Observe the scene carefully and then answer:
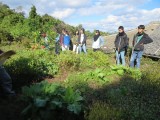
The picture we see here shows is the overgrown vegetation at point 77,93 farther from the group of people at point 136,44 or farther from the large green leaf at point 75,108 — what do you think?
the group of people at point 136,44

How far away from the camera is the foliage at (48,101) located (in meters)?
5.09

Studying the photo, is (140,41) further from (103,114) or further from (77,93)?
(103,114)

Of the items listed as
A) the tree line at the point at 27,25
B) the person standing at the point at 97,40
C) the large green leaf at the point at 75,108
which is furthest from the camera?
the tree line at the point at 27,25

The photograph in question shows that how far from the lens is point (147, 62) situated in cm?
1319

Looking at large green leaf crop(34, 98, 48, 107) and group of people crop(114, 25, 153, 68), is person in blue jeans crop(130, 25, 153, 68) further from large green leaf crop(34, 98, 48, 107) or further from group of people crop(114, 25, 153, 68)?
large green leaf crop(34, 98, 48, 107)

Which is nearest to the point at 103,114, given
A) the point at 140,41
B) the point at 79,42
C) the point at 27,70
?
the point at 27,70

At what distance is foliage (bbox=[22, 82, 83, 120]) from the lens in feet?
16.7

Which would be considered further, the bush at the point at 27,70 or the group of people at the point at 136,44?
the group of people at the point at 136,44

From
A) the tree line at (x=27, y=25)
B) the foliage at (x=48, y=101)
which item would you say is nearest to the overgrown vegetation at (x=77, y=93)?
the foliage at (x=48, y=101)

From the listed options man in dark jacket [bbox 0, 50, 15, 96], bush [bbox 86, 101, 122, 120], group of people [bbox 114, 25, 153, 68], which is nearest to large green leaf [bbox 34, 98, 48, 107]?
bush [bbox 86, 101, 122, 120]

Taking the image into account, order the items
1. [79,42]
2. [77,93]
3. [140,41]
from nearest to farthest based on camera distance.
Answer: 1. [77,93]
2. [140,41]
3. [79,42]

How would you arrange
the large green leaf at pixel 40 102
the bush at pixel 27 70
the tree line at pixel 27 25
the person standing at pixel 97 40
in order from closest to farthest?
1. the large green leaf at pixel 40 102
2. the bush at pixel 27 70
3. the person standing at pixel 97 40
4. the tree line at pixel 27 25

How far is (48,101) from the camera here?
5.18 metres

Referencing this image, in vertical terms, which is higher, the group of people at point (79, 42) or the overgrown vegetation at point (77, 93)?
the group of people at point (79, 42)
